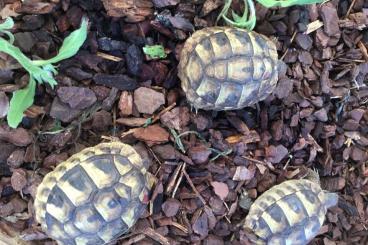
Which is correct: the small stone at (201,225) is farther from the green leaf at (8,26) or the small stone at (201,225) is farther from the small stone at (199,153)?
the green leaf at (8,26)

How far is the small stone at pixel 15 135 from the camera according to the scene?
1.35m

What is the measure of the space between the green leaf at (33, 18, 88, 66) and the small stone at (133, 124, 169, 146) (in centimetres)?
27

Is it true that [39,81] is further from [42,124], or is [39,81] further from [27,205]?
[27,205]

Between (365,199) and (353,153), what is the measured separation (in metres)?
0.18

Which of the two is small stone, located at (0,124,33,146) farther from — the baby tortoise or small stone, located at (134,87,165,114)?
the baby tortoise

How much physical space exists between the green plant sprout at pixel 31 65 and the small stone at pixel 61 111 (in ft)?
0.17

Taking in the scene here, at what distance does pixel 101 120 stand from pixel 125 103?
0.08m

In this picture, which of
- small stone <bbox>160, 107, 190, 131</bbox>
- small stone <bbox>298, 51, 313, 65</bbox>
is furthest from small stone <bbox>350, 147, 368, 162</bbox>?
small stone <bbox>160, 107, 190, 131</bbox>

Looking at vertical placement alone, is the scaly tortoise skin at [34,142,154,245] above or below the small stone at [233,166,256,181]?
above

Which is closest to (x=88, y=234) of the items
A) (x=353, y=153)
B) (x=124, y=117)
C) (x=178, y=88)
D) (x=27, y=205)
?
(x=27, y=205)

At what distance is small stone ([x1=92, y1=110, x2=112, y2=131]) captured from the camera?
4.65ft

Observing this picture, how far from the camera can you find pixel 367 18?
1627 mm

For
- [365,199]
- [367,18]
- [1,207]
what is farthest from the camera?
[365,199]

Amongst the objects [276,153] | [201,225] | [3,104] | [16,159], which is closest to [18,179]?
[16,159]
